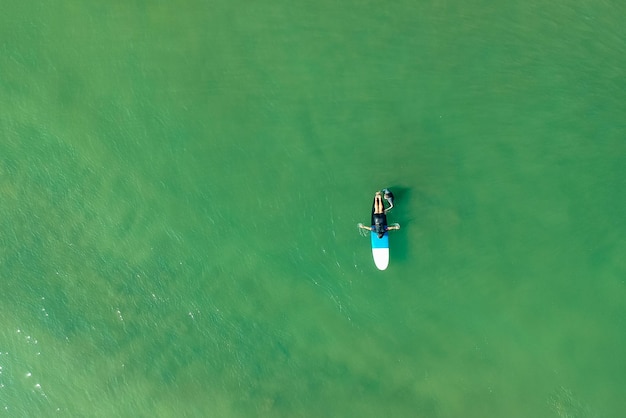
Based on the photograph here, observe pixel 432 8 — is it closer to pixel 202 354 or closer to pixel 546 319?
pixel 546 319

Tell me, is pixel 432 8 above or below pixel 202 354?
above

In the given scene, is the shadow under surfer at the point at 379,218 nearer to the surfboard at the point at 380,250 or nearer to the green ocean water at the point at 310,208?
the surfboard at the point at 380,250

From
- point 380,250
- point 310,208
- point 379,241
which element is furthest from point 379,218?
point 310,208

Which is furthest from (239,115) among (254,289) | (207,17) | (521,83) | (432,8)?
(521,83)

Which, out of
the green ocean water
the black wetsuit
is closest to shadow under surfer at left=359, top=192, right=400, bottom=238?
the black wetsuit

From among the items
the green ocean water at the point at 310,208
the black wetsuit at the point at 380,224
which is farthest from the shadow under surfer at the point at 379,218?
the green ocean water at the point at 310,208

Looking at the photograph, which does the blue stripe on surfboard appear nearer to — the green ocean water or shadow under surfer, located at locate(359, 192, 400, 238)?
shadow under surfer, located at locate(359, 192, 400, 238)
